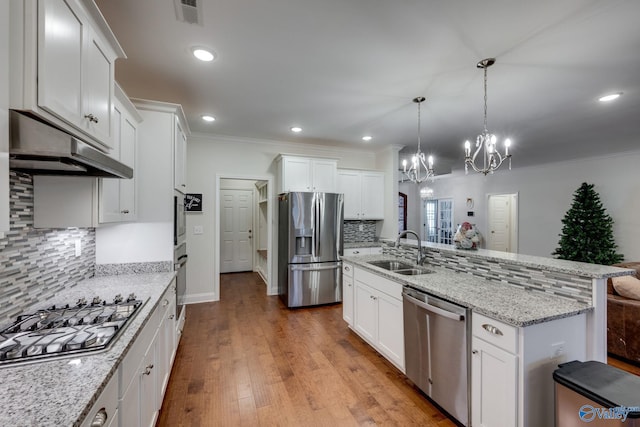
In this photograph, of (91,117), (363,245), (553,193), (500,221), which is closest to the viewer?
(91,117)

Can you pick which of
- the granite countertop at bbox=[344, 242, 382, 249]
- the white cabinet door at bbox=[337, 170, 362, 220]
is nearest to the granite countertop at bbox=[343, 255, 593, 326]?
the granite countertop at bbox=[344, 242, 382, 249]

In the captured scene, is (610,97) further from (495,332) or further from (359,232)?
(359,232)

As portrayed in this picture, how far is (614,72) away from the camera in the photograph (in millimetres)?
2447

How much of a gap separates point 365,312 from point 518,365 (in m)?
1.62

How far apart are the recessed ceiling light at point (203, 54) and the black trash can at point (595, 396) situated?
3070 millimetres

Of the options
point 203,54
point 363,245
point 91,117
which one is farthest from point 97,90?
point 363,245

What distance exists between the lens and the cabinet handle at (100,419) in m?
0.91

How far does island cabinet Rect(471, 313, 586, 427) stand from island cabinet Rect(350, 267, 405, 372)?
764 millimetres

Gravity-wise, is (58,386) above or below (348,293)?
above

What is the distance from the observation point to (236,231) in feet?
21.7

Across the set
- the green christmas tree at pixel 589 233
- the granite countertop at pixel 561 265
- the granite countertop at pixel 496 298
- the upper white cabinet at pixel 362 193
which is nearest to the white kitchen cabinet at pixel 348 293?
the granite countertop at pixel 496 298

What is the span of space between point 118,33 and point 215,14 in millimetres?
776

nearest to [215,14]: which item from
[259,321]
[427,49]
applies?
[427,49]

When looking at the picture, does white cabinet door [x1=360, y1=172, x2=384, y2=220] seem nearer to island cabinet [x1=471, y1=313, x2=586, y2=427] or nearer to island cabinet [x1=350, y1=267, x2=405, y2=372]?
island cabinet [x1=350, y1=267, x2=405, y2=372]
